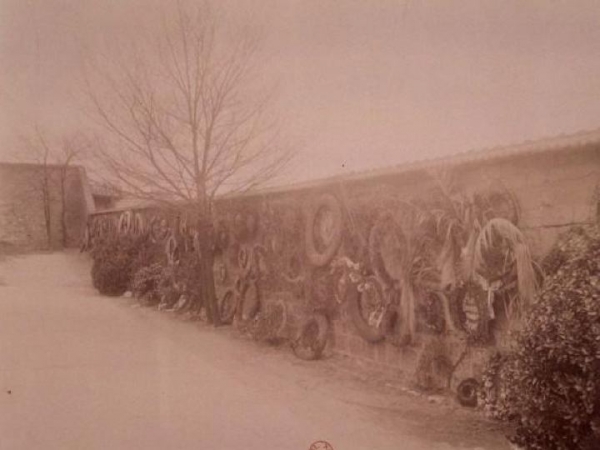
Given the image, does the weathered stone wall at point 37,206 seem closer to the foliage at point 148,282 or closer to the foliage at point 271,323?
the foliage at point 271,323

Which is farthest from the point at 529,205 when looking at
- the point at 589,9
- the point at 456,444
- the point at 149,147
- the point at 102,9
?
the point at 149,147

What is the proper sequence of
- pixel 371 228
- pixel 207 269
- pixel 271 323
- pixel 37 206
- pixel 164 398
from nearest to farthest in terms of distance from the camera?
pixel 164 398 < pixel 37 206 < pixel 371 228 < pixel 271 323 < pixel 207 269

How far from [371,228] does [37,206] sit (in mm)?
2888

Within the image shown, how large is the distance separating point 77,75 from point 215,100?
1743 mm

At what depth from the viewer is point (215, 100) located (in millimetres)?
5922

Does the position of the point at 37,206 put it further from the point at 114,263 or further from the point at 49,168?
the point at 114,263

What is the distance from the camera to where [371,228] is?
517 centimetres

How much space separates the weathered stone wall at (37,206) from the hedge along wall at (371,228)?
1.89 m

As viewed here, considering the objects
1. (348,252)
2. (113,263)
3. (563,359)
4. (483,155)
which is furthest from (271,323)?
(563,359)

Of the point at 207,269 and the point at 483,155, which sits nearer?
the point at 483,155

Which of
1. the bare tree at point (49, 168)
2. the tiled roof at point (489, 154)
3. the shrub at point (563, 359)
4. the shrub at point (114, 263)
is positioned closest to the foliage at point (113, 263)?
the shrub at point (114, 263)

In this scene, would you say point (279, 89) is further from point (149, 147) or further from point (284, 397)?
point (284, 397)

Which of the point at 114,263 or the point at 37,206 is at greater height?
the point at 37,206

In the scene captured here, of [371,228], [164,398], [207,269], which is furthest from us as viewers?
[207,269]
